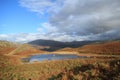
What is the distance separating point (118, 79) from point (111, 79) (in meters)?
1.06

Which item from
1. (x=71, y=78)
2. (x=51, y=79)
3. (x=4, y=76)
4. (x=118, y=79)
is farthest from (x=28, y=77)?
(x=118, y=79)

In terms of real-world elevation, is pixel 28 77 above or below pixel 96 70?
below

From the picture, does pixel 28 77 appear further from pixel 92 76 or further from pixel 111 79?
pixel 111 79

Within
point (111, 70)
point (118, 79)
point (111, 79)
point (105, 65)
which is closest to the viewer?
point (118, 79)

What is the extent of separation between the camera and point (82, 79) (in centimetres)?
1488

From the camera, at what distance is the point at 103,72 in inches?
585

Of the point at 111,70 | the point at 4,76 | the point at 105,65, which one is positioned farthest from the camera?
the point at 4,76

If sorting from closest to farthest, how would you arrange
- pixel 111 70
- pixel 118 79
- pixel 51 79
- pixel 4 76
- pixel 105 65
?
pixel 118 79 → pixel 111 70 → pixel 105 65 → pixel 51 79 → pixel 4 76

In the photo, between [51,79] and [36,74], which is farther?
[36,74]

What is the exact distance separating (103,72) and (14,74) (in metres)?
13.8

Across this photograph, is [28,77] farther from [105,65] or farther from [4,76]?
[105,65]

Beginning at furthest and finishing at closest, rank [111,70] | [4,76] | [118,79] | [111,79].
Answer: [4,76] < [111,70] < [111,79] < [118,79]

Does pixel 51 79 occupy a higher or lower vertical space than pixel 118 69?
lower

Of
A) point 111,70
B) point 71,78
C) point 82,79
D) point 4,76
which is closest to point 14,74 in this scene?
point 4,76
